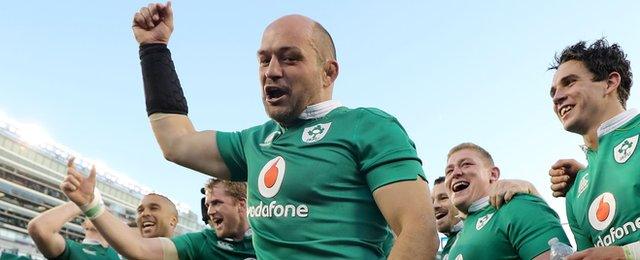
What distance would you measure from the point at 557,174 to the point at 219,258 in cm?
270

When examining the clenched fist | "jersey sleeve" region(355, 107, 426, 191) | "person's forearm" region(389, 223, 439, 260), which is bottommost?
"person's forearm" region(389, 223, 439, 260)

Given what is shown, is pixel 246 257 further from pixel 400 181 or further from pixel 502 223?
pixel 400 181

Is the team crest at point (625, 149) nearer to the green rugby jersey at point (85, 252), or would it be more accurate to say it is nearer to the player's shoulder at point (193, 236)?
the player's shoulder at point (193, 236)

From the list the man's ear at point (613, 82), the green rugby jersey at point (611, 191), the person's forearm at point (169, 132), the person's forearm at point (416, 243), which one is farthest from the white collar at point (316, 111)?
the man's ear at point (613, 82)

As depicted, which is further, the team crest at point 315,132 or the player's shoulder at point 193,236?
the player's shoulder at point 193,236

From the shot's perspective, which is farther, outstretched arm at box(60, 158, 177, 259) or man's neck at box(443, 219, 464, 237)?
man's neck at box(443, 219, 464, 237)

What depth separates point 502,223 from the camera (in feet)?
14.5

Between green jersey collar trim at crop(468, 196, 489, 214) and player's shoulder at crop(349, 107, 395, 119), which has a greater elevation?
green jersey collar trim at crop(468, 196, 489, 214)

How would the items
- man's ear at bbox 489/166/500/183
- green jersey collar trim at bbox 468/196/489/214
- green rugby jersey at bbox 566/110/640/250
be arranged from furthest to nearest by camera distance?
man's ear at bbox 489/166/500/183 → green jersey collar trim at bbox 468/196/489/214 → green rugby jersey at bbox 566/110/640/250

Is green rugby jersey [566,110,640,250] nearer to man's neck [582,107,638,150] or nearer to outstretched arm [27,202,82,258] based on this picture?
man's neck [582,107,638,150]

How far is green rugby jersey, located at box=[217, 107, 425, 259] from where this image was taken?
2117 mm

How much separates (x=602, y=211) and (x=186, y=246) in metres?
3.03

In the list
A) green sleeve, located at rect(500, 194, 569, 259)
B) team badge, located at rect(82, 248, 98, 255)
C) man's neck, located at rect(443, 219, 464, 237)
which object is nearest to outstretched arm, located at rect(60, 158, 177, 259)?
green sleeve, located at rect(500, 194, 569, 259)

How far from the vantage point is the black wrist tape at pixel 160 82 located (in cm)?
264
